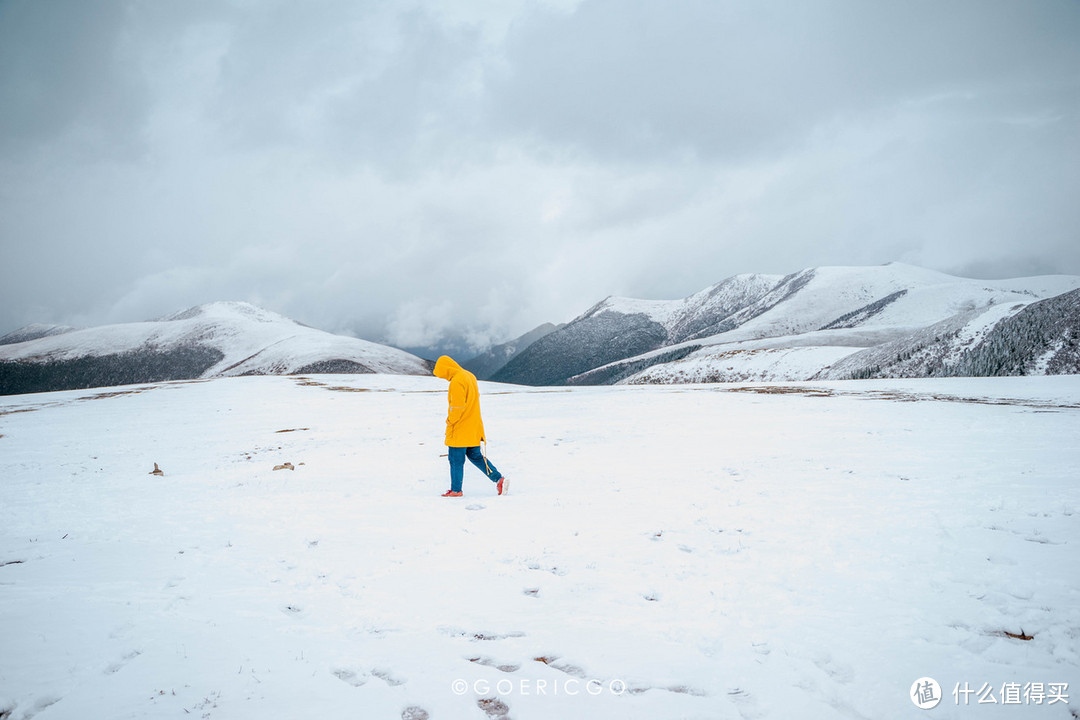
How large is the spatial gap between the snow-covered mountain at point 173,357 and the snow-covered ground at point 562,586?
129m

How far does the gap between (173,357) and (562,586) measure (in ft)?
666

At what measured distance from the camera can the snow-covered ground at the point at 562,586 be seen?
4.02 m

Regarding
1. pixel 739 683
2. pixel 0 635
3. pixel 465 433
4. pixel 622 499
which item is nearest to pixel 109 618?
pixel 0 635

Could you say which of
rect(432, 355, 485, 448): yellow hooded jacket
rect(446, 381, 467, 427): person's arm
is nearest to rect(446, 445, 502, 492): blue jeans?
rect(432, 355, 485, 448): yellow hooded jacket

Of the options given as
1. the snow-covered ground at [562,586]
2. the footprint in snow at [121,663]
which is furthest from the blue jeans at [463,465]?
the footprint in snow at [121,663]

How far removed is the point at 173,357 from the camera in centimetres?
16050

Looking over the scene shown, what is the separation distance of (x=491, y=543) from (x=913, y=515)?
7323mm

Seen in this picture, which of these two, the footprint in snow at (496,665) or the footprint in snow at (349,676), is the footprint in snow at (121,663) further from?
the footprint in snow at (496,665)

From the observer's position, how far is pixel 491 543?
7324 millimetres

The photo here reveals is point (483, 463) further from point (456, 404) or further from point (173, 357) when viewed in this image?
point (173, 357)

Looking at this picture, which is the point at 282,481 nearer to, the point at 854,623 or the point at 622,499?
the point at 622,499

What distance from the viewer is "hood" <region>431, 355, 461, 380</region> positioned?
10.6 meters
